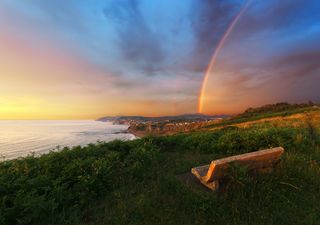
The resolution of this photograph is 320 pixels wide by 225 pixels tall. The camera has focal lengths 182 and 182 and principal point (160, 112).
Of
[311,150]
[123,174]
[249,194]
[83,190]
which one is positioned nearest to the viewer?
[249,194]

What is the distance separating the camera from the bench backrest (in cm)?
443

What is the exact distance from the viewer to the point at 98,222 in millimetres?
3762

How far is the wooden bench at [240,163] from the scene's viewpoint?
445 centimetres

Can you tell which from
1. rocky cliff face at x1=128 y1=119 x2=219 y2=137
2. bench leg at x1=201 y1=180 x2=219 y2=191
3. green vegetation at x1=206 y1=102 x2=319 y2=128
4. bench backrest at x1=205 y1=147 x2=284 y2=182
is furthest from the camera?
rocky cliff face at x1=128 y1=119 x2=219 y2=137

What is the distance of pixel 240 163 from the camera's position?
15.5 feet

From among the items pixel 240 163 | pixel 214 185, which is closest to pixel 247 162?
pixel 240 163

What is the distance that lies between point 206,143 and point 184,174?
393cm

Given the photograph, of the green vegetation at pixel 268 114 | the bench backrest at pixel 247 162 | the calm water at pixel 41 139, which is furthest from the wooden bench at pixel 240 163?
the green vegetation at pixel 268 114

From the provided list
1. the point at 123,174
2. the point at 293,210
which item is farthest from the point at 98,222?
the point at 293,210

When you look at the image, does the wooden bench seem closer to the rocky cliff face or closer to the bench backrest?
the bench backrest

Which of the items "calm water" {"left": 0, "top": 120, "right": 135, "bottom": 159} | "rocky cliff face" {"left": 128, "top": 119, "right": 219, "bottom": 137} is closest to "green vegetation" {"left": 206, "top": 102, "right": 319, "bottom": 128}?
"rocky cliff face" {"left": 128, "top": 119, "right": 219, "bottom": 137}

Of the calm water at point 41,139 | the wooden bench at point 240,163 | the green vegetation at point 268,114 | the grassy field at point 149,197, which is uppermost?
the green vegetation at point 268,114

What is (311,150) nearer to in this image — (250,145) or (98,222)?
(250,145)

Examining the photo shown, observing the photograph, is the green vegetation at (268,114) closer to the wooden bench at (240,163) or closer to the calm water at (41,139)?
the calm water at (41,139)
